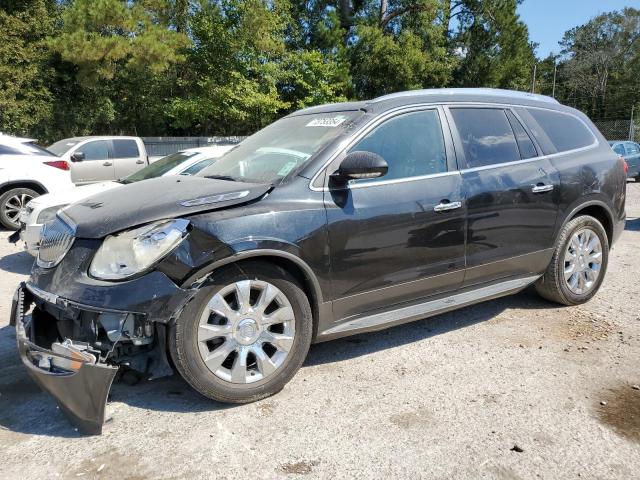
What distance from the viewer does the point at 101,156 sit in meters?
13.3

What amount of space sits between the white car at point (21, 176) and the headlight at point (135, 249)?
692 cm

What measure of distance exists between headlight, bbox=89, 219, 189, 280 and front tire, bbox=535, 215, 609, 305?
321cm

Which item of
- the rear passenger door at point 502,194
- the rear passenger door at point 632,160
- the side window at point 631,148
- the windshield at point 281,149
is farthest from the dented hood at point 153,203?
the side window at point 631,148

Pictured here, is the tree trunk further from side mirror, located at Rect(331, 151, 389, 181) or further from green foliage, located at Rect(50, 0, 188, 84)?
side mirror, located at Rect(331, 151, 389, 181)

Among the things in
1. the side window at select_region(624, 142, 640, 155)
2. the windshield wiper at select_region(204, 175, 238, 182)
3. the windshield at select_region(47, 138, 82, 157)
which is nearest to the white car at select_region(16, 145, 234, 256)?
the windshield wiper at select_region(204, 175, 238, 182)

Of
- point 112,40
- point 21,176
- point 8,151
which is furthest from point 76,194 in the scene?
point 112,40

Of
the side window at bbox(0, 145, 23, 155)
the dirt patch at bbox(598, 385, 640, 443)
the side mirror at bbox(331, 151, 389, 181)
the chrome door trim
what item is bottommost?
the dirt patch at bbox(598, 385, 640, 443)

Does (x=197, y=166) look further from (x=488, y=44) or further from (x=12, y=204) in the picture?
(x=488, y=44)

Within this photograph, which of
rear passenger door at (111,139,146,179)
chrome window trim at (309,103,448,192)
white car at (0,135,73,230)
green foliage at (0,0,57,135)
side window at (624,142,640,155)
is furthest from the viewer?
green foliage at (0,0,57,135)

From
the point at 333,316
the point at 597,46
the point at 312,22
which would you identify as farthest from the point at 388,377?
the point at 597,46

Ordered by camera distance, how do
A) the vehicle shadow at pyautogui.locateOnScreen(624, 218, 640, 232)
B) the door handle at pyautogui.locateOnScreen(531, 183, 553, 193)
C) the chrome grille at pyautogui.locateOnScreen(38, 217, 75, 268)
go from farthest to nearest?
the vehicle shadow at pyautogui.locateOnScreen(624, 218, 640, 232) → the door handle at pyautogui.locateOnScreen(531, 183, 553, 193) → the chrome grille at pyautogui.locateOnScreen(38, 217, 75, 268)

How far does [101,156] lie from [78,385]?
11.8 meters

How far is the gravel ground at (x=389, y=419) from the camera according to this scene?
2.56m

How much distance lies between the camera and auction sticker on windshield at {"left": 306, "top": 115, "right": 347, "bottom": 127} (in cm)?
376
